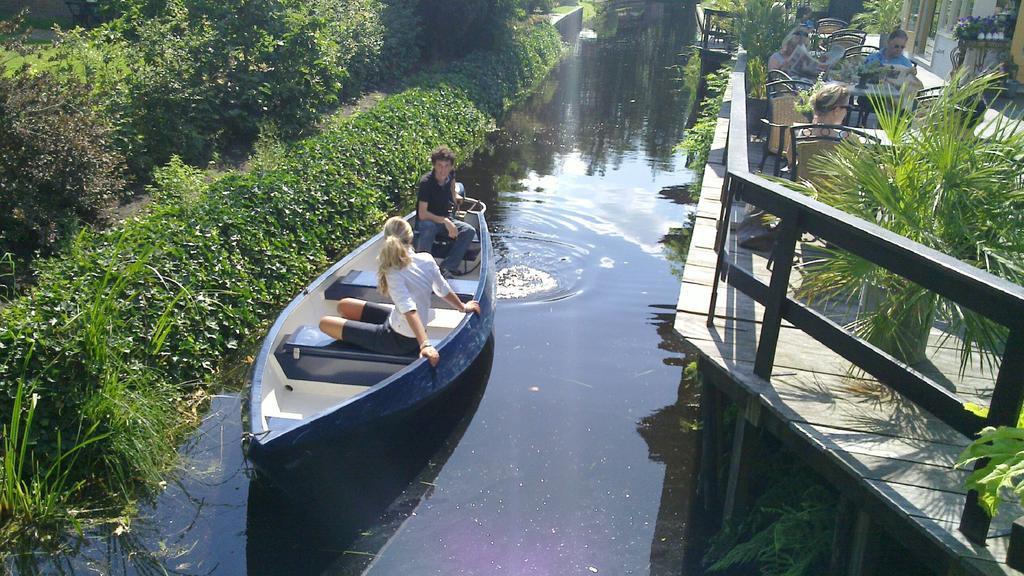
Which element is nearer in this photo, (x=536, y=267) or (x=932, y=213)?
(x=932, y=213)

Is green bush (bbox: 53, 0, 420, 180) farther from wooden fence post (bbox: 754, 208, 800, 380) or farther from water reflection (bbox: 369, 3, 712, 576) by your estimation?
wooden fence post (bbox: 754, 208, 800, 380)

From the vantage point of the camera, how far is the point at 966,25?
14969 millimetres

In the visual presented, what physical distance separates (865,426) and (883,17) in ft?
84.8

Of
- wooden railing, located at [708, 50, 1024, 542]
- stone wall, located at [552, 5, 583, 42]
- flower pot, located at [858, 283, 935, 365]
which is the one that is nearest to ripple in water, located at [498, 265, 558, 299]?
wooden railing, located at [708, 50, 1024, 542]

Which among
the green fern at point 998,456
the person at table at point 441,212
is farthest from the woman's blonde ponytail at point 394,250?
the green fern at point 998,456

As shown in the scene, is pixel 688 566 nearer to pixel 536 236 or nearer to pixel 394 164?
pixel 536 236

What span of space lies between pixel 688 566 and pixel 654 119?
17.1 m

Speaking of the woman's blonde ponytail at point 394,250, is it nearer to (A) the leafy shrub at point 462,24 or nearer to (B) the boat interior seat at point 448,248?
(B) the boat interior seat at point 448,248

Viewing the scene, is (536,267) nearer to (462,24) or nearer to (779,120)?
(779,120)

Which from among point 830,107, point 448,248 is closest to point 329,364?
point 448,248

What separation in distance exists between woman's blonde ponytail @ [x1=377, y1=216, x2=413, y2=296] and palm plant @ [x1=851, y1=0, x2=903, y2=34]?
69.0 feet

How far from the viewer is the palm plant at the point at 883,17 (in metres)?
25.6

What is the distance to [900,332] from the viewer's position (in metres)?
4.64

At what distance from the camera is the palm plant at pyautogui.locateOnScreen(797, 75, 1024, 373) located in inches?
172
